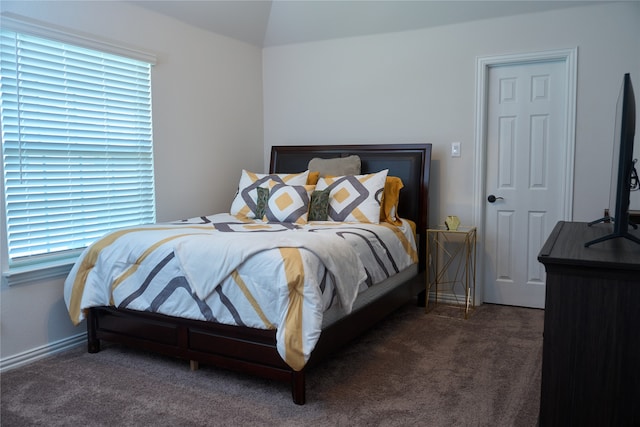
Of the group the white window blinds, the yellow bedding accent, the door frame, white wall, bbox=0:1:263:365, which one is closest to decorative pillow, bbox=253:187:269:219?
white wall, bbox=0:1:263:365

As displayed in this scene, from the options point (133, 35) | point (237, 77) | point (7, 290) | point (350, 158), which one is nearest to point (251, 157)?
point (237, 77)

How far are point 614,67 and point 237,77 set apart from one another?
2983 millimetres

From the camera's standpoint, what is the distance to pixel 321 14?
4391 mm

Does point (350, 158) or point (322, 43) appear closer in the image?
point (350, 158)

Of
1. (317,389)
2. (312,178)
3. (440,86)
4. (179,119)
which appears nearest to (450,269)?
(312,178)

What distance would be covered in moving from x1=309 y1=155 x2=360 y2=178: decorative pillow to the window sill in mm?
1965

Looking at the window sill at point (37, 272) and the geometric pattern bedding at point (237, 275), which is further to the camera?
the window sill at point (37, 272)

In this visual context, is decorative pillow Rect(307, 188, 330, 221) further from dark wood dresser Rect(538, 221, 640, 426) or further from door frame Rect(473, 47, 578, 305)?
dark wood dresser Rect(538, 221, 640, 426)

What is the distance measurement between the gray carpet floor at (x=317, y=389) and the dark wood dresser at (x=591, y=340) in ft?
2.00

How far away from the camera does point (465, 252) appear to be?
425 cm

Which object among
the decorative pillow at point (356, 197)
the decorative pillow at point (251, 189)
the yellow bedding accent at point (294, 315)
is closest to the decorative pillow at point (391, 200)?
the decorative pillow at point (356, 197)

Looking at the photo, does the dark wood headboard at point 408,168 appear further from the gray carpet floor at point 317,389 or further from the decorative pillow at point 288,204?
the gray carpet floor at point 317,389

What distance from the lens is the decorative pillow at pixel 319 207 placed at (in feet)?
12.5

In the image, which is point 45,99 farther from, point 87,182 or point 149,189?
point 149,189
